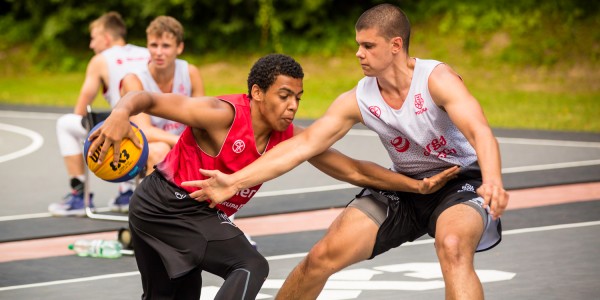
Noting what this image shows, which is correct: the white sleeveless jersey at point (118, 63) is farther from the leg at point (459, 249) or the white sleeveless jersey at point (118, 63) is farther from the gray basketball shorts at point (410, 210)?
the leg at point (459, 249)

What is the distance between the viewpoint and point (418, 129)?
599cm

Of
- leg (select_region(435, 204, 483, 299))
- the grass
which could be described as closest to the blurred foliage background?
the grass

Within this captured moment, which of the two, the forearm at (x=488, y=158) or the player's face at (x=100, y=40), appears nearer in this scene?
the forearm at (x=488, y=158)

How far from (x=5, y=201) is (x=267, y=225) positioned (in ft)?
10.3

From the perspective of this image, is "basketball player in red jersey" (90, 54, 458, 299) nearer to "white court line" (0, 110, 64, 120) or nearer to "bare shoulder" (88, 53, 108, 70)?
"bare shoulder" (88, 53, 108, 70)

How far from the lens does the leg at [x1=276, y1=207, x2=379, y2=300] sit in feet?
19.8

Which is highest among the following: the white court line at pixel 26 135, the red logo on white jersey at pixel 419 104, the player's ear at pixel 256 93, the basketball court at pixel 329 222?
the player's ear at pixel 256 93

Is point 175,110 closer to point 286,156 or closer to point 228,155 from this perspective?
point 228,155

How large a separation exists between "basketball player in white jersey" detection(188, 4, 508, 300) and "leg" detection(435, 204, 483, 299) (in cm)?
1

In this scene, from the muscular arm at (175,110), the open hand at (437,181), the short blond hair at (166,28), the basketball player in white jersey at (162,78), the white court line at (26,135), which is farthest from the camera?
the white court line at (26,135)

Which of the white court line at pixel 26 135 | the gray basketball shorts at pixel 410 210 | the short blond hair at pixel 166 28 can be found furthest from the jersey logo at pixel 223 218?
the white court line at pixel 26 135

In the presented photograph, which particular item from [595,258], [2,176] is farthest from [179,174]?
[2,176]

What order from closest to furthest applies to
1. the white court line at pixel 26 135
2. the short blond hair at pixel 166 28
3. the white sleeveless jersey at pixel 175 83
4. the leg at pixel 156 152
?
the leg at pixel 156 152 < the short blond hair at pixel 166 28 < the white sleeveless jersey at pixel 175 83 < the white court line at pixel 26 135

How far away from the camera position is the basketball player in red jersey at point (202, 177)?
Result: 5562mm
